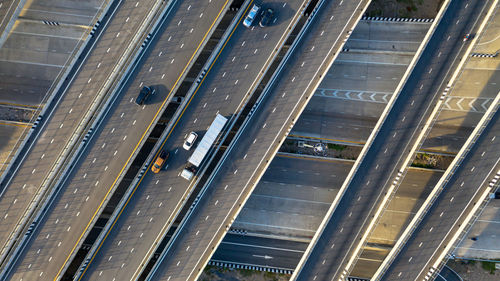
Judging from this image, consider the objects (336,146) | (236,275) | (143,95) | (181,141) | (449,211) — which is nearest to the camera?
(143,95)

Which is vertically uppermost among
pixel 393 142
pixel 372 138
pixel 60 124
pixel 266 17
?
pixel 266 17

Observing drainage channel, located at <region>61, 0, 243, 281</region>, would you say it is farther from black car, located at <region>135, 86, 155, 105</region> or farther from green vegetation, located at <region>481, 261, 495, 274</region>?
green vegetation, located at <region>481, 261, 495, 274</region>

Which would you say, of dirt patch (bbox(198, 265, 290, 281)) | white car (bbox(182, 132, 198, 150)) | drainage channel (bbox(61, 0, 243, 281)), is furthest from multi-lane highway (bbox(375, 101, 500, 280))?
drainage channel (bbox(61, 0, 243, 281))

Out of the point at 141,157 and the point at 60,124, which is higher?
the point at 141,157

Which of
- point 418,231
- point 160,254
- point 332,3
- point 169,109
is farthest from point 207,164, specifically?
point 418,231

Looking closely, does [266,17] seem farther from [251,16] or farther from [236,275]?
[236,275]

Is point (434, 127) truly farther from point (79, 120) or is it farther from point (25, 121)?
point (25, 121)

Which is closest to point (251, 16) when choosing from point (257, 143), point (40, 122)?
point (257, 143)

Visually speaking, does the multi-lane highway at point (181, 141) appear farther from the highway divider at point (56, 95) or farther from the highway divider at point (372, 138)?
the highway divider at point (372, 138)
